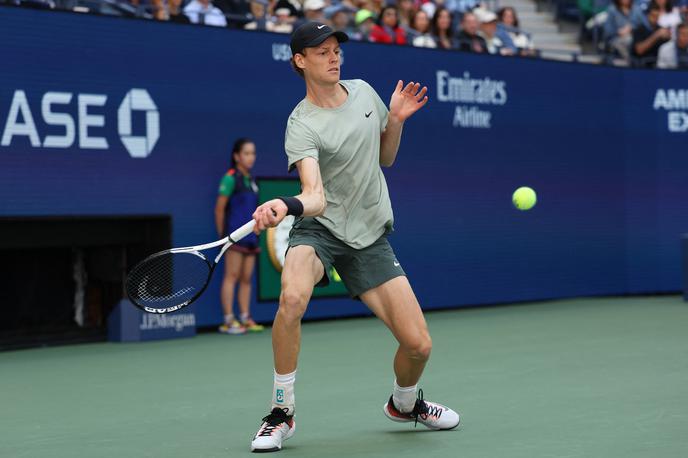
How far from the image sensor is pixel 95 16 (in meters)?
10.4

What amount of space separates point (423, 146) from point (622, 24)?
14.8 feet

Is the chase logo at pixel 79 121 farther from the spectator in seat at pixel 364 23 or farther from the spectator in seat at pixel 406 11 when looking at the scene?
the spectator in seat at pixel 406 11

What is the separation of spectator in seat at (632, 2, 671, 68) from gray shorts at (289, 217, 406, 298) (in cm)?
1030

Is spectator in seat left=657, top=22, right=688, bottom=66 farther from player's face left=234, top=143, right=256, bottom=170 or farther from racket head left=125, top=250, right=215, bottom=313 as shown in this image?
racket head left=125, top=250, right=215, bottom=313

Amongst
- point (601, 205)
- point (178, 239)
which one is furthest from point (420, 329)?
point (601, 205)

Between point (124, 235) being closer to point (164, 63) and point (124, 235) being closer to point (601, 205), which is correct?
point (164, 63)

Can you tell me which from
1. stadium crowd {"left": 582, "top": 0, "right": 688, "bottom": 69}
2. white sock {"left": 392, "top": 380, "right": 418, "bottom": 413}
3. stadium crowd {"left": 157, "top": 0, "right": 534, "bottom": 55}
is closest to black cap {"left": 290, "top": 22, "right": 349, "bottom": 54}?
white sock {"left": 392, "top": 380, "right": 418, "bottom": 413}

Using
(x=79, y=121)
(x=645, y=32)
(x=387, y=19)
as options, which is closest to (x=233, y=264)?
(x=79, y=121)

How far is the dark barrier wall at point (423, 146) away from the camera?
1017cm

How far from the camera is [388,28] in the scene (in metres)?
13.3

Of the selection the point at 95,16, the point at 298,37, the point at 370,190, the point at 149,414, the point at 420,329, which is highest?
the point at 95,16

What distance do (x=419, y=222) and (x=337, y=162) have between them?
754 centimetres

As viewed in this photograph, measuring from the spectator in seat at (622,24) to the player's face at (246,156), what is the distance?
6.55 m

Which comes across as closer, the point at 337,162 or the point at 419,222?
the point at 337,162
